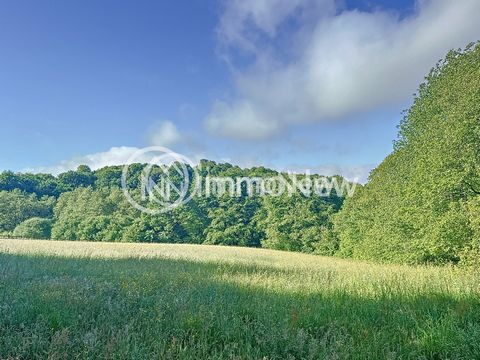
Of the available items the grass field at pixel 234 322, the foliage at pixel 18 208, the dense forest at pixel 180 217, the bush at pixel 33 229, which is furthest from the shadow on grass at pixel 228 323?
the foliage at pixel 18 208

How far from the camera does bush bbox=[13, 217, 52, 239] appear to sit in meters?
62.7

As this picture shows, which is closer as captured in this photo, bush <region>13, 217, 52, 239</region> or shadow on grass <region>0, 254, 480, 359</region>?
shadow on grass <region>0, 254, 480, 359</region>

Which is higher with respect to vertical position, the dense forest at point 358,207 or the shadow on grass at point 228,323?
the dense forest at point 358,207

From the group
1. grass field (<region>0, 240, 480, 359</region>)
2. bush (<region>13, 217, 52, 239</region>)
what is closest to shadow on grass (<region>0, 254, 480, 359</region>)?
grass field (<region>0, 240, 480, 359</region>)

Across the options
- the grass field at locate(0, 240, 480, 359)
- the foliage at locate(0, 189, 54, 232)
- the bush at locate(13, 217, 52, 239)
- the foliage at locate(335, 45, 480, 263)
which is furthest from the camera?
the foliage at locate(0, 189, 54, 232)

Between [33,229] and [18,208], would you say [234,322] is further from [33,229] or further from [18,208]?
[18,208]

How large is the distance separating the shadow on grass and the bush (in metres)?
67.0

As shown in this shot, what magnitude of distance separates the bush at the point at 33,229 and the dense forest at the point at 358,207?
0.68 ft

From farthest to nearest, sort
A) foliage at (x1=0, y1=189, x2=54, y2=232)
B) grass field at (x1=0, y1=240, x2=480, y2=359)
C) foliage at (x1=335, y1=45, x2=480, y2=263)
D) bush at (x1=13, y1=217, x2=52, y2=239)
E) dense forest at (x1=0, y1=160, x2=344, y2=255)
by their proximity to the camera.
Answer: foliage at (x1=0, y1=189, x2=54, y2=232) < bush at (x1=13, y1=217, x2=52, y2=239) < dense forest at (x1=0, y1=160, x2=344, y2=255) < foliage at (x1=335, y1=45, x2=480, y2=263) < grass field at (x1=0, y1=240, x2=480, y2=359)

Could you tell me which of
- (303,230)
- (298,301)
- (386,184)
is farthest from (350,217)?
(298,301)

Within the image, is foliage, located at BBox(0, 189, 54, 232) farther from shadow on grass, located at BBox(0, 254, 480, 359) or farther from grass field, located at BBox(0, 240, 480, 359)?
shadow on grass, located at BBox(0, 254, 480, 359)

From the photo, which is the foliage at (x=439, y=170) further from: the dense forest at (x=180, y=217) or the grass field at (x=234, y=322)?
the dense forest at (x=180, y=217)

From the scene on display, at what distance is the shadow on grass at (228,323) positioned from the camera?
376 cm

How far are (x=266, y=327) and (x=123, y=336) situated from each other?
1.87 meters
